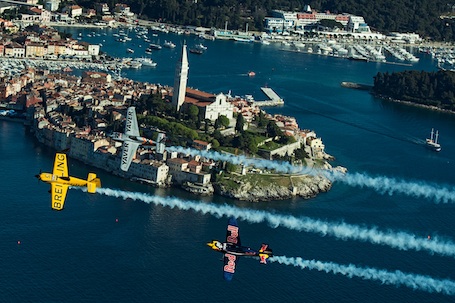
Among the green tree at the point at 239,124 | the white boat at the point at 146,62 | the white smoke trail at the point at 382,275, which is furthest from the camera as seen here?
the white boat at the point at 146,62

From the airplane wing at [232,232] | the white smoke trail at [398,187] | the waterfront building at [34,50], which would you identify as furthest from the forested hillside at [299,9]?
the airplane wing at [232,232]

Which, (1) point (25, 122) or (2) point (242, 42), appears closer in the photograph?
(1) point (25, 122)

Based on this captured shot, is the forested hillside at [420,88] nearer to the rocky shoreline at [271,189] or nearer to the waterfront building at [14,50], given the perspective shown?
the waterfront building at [14,50]

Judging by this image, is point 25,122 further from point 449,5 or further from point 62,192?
point 449,5

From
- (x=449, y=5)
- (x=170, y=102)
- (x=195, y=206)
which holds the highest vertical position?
(x=449, y=5)

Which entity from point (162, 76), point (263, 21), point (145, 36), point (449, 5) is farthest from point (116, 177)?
point (449, 5)

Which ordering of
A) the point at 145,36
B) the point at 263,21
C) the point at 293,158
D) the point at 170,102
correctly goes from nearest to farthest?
the point at 293,158, the point at 170,102, the point at 145,36, the point at 263,21
